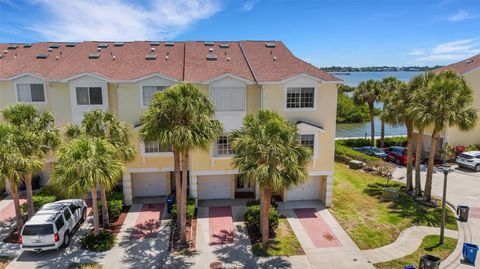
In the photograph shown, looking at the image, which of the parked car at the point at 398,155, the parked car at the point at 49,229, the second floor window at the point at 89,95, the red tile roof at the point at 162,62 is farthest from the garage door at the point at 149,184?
the parked car at the point at 398,155

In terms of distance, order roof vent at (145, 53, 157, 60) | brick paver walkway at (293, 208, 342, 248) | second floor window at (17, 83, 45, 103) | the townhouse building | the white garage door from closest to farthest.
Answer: brick paver walkway at (293, 208, 342, 248) → the townhouse building → second floor window at (17, 83, 45, 103) → the white garage door → roof vent at (145, 53, 157, 60)

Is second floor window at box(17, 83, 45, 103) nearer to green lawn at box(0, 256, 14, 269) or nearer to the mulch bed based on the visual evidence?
green lawn at box(0, 256, 14, 269)

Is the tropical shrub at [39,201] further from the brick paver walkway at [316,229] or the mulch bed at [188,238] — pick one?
the brick paver walkway at [316,229]

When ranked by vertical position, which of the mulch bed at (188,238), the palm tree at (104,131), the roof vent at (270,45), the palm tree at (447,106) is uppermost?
the roof vent at (270,45)

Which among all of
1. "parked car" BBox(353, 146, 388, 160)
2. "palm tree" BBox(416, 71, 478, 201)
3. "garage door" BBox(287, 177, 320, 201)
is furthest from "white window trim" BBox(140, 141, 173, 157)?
"parked car" BBox(353, 146, 388, 160)

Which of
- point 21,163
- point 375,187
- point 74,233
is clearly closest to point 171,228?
point 74,233

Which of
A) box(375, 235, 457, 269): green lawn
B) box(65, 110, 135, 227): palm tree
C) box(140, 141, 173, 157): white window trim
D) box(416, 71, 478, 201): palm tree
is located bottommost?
box(375, 235, 457, 269): green lawn
